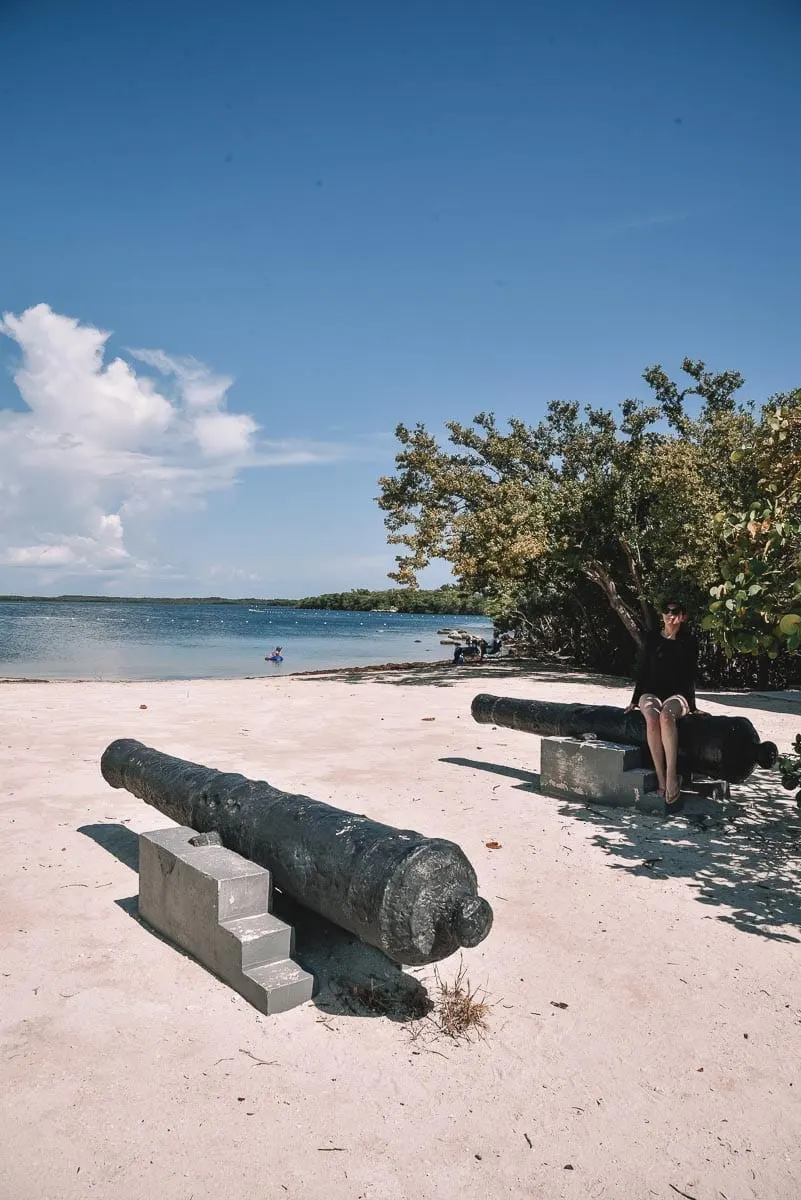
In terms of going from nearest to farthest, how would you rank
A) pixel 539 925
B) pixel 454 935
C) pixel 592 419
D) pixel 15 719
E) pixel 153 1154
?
1. pixel 153 1154
2. pixel 454 935
3. pixel 539 925
4. pixel 15 719
5. pixel 592 419

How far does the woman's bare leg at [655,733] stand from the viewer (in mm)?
6676

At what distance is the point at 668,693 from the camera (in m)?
6.79

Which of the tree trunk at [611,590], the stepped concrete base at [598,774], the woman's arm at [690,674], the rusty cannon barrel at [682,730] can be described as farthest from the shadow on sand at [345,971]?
the tree trunk at [611,590]

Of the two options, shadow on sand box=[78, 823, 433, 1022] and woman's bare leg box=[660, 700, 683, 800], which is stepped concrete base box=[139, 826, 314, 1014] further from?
woman's bare leg box=[660, 700, 683, 800]

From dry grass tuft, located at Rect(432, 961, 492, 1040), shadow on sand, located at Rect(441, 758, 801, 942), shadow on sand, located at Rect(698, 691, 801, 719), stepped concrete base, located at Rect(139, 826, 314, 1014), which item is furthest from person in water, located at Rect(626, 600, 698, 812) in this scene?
shadow on sand, located at Rect(698, 691, 801, 719)

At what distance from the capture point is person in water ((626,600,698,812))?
261 inches

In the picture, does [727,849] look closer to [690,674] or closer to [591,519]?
[690,674]

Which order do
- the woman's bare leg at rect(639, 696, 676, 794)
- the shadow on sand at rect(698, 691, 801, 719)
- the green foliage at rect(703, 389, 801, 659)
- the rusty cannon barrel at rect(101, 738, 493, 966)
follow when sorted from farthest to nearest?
the shadow on sand at rect(698, 691, 801, 719) → the woman's bare leg at rect(639, 696, 676, 794) → the green foliage at rect(703, 389, 801, 659) → the rusty cannon barrel at rect(101, 738, 493, 966)

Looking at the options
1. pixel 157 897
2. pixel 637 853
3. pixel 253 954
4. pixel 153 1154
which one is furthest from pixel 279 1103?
pixel 637 853

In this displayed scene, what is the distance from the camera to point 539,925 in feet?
14.9

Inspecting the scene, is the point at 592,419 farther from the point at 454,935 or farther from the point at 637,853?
the point at 454,935

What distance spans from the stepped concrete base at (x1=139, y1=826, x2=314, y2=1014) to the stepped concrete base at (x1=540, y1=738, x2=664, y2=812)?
13.1ft

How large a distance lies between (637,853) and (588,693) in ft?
33.7

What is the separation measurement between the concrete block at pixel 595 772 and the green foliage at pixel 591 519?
734cm
